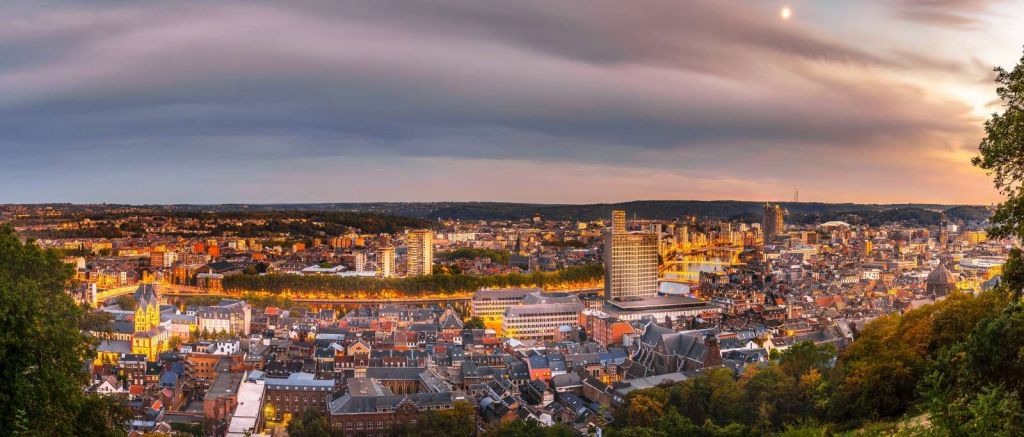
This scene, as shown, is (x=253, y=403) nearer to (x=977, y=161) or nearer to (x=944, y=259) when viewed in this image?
(x=977, y=161)

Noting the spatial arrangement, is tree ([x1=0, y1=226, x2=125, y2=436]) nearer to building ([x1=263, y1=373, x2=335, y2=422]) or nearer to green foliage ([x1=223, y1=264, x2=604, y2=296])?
building ([x1=263, y1=373, x2=335, y2=422])

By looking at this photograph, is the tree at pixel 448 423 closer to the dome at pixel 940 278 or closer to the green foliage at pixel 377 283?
the dome at pixel 940 278

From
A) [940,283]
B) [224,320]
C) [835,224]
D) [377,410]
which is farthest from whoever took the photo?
[835,224]

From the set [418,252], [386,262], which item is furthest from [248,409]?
[386,262]

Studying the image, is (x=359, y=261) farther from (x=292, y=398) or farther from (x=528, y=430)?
(x=528, y=430)

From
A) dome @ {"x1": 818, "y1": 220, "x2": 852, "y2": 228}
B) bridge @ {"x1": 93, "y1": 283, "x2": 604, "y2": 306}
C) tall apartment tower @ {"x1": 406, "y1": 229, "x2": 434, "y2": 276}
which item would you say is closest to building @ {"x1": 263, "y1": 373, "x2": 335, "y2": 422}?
bridge @ {"x1": 93, "y1": 283, "x2": 604, "y2": 306}

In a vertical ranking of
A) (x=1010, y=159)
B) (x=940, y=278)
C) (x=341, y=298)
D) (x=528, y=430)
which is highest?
(x=1010, y=159)

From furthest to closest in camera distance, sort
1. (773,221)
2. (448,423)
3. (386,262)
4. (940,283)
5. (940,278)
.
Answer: (773,221) → (386,262) → (940,278) → (940,283) → (448,423)
